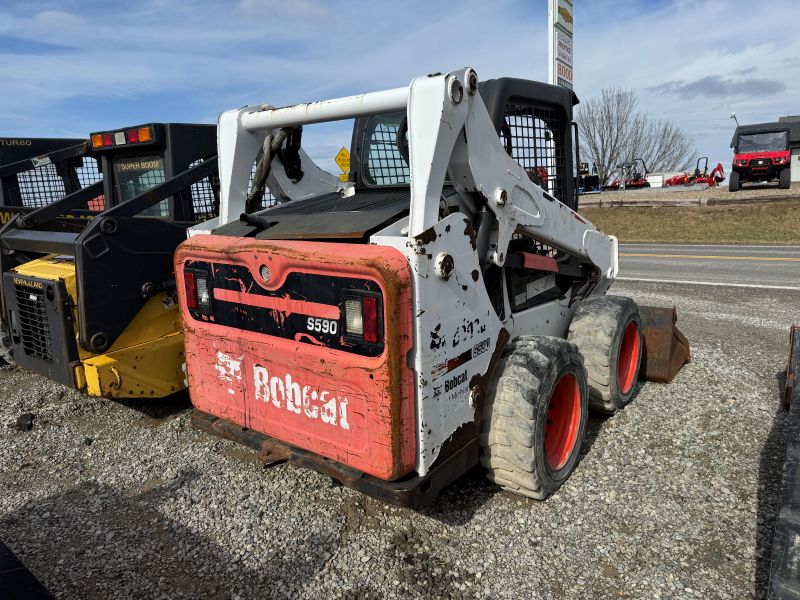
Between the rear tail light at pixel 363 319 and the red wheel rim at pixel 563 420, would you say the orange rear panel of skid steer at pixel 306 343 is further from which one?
the red wheel rim at pixel 563 420

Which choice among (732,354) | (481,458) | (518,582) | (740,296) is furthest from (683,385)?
(740,296)

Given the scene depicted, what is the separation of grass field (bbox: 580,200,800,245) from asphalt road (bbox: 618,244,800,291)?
2.50 m

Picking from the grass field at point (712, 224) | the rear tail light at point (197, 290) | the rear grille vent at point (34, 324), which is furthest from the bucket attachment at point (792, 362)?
the grass field at point (712, 224)

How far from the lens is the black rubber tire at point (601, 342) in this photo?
4.04m

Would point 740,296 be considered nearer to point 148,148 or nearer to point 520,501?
point 520,501

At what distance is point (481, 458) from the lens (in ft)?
10.4

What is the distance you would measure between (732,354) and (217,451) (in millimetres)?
4800

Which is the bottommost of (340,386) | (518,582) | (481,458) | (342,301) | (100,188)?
(518,582)

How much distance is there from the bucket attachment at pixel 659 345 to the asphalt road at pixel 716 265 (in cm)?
525

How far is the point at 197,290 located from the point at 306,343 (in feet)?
3.03

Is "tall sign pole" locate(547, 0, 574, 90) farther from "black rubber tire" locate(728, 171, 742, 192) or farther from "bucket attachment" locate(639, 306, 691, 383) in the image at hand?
"black rubber tire" locate(728, 171, 742, 192)

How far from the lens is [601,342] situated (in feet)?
13.2

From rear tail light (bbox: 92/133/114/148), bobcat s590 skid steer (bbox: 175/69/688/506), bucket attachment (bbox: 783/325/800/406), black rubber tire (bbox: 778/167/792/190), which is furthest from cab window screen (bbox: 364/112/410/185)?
black rubber tire (bbox: 778/167/792/190)

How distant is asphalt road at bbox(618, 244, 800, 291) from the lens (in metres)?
10.1
